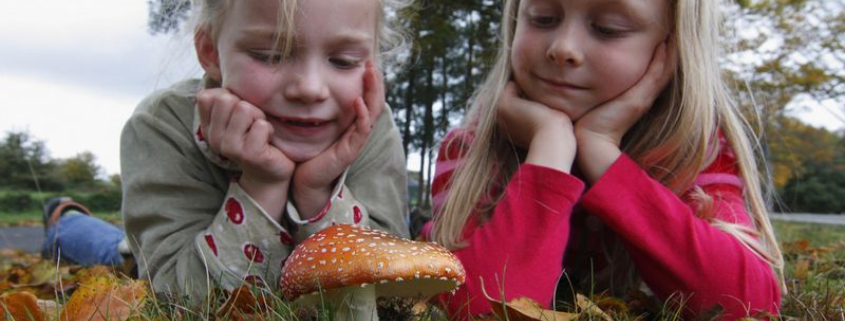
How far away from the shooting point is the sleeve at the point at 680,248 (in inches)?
65.3

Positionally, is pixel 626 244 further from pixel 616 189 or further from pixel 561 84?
pixel 561 84

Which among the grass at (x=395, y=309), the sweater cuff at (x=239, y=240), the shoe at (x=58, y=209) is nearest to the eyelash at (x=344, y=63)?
the sweater cuff at (x=239, y=240)

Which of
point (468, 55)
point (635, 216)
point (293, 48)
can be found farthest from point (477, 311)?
point (468, 55)

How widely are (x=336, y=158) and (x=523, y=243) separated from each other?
0.65 meters

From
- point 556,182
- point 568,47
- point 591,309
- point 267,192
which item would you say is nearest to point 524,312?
point 591,309

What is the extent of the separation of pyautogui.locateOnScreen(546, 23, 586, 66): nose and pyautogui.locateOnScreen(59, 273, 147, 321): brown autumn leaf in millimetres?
1323

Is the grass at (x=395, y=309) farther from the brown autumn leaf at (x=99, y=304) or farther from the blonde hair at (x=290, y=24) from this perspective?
the blonde hair at (x=290, y=24)

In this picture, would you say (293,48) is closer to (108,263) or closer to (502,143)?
(502,143)

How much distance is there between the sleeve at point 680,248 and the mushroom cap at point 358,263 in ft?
2.14

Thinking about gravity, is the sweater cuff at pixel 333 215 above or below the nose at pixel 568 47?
below

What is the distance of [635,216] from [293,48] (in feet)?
3.64

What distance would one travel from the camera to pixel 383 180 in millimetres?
2266

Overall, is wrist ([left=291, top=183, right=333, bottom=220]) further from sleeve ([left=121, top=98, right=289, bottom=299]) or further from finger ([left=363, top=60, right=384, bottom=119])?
finger ([left=363, top=60, right=384, bottom=119])

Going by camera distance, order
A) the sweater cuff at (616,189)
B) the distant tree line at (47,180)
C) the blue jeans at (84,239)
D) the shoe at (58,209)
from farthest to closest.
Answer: the distant tree line at (47,180) → the shoe at (58,209) → the blue jeans at (84,239) → the sweater cuff at (616,189)
